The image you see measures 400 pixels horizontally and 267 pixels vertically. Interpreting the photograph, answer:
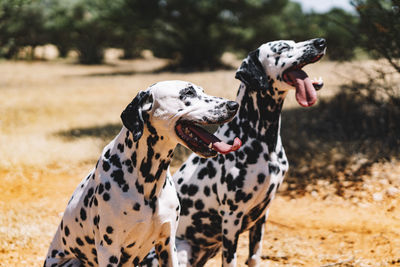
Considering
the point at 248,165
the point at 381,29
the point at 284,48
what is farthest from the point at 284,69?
the point at 381,29

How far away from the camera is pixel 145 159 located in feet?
9.85

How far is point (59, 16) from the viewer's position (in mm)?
40094

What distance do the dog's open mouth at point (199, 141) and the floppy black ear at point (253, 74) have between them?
3.02 feet

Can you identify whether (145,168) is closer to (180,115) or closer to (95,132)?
(180,115)

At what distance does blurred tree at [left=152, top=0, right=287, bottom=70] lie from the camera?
85.4 feet

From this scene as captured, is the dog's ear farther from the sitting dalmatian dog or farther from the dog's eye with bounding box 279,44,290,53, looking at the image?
the dog's eye with bounding box 279,44,290,53

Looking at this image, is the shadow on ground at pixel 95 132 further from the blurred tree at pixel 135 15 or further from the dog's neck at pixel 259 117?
the blurred tree at pixel 135 15

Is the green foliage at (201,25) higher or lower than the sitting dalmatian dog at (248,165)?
lower

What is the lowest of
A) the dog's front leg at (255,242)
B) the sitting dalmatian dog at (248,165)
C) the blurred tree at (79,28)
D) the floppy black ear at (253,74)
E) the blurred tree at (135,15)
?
the blurred tree at (79,28)

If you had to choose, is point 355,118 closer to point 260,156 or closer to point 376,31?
point 376,31

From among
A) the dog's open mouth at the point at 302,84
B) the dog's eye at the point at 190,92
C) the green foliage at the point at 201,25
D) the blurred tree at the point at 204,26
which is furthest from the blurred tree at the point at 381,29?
the blurred tree at the point at 204,26

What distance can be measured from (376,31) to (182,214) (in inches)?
260

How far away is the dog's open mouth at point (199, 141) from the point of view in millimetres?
2889

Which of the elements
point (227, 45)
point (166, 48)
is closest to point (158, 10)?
point (166, 48)
